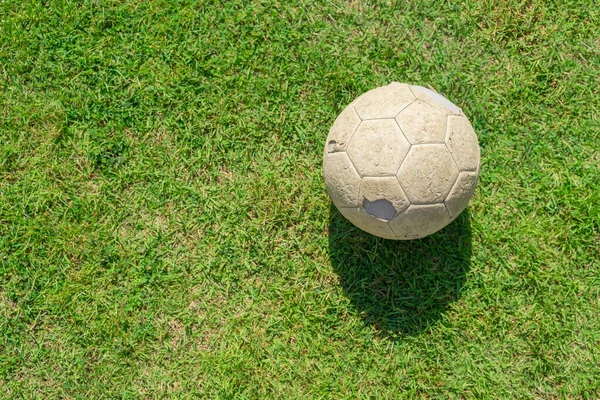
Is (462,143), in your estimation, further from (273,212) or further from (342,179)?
(273,212)

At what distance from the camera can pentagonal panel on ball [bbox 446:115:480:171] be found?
284 centimetres

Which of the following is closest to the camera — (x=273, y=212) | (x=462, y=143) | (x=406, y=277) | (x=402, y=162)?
(x=402, y=162)

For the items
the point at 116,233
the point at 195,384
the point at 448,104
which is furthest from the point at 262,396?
the point at 448,104

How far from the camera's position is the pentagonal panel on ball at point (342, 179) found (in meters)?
2.87

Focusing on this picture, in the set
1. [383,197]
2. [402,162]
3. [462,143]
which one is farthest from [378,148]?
[462,143]

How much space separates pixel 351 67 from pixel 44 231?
99.1 inches

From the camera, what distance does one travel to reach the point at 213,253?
375cm

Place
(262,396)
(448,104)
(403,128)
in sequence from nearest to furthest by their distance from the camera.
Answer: (403,128)
(448,104)
(262,396)

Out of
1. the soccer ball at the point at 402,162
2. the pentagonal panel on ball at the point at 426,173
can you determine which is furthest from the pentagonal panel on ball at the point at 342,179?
the pentagonal panel on ball at the point at 426,173

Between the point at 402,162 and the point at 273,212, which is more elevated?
the point at 402,162

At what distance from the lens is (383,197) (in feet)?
9.21

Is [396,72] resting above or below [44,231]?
above

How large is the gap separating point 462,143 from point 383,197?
0.54 m

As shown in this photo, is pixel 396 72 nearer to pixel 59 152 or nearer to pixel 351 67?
pixel 351 67
